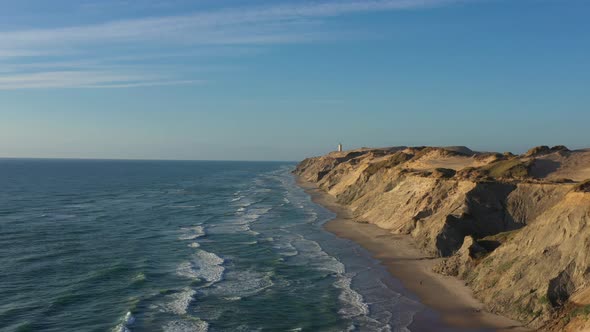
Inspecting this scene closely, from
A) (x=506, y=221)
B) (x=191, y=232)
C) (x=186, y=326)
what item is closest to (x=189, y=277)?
(x=186, y=326)

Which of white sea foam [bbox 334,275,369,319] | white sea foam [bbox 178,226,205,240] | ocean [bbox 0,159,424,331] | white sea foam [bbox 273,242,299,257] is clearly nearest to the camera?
ocean [bbox 0,159,424,331]

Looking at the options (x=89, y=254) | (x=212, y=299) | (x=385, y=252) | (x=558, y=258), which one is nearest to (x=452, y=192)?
(x=385, y=252)

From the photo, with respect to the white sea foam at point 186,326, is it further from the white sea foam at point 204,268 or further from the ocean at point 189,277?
the white sea foam at point 204,268

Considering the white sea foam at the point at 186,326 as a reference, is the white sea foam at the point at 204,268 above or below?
above

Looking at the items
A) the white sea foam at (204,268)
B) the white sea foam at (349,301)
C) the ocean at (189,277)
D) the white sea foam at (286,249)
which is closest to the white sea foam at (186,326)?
the ocean at (189,277)

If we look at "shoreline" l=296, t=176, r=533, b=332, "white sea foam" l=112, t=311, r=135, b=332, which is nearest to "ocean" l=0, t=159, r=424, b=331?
"white sea foam" l=112, t=311, r=135, b=332

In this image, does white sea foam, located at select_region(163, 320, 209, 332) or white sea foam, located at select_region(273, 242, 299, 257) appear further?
white sea foam, located at select_region(273, 242, 299, 257)

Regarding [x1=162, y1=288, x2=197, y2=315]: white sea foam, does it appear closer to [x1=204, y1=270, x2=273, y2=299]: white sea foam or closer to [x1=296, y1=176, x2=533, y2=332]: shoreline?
[x1=204, y1=270, x2=273, y2=299]: white sea foam
